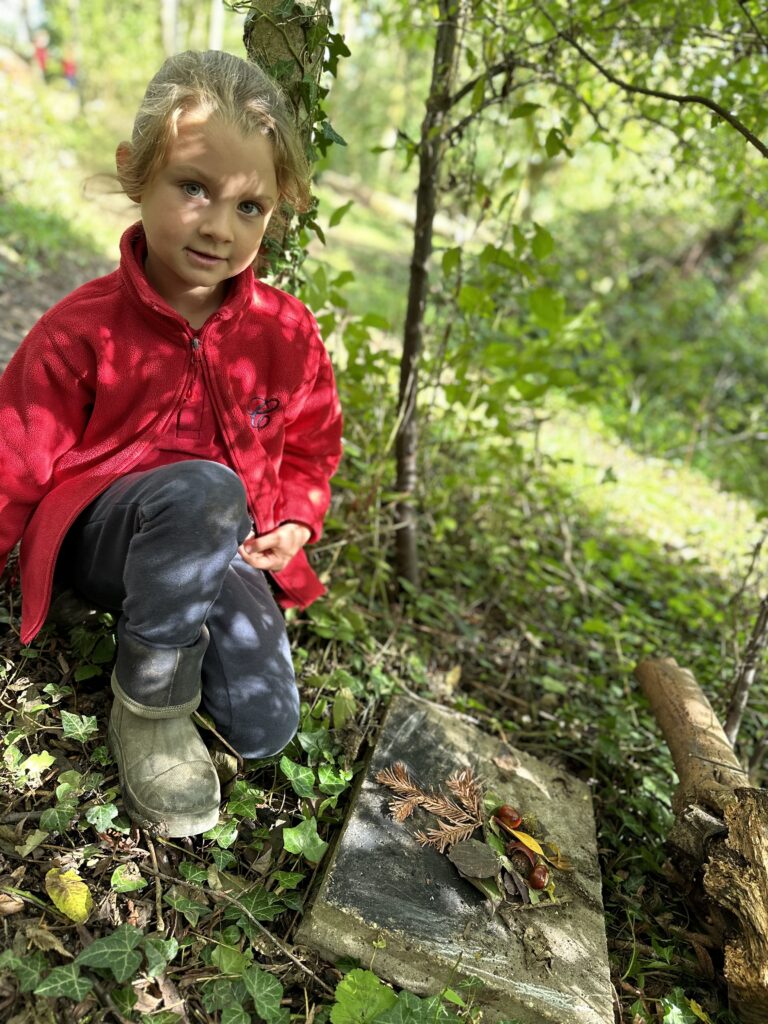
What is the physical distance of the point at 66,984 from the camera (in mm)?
1264

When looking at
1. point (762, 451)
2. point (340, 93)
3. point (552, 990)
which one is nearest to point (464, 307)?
point (552, 990)

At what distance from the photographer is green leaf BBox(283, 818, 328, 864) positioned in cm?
164

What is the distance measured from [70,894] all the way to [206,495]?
816 millimetres

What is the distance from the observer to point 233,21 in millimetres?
20391

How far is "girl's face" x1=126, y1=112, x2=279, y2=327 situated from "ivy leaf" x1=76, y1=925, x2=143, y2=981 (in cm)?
136

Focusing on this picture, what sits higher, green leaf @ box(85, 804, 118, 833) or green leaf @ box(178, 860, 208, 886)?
green leaf @ box(85, 804, 118, 833)

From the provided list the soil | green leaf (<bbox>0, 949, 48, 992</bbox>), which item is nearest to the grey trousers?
green leaf (<bbox>0, 949, 48, 992</bbox>)

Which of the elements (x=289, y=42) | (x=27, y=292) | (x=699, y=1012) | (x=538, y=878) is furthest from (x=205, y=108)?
(x=27, y=292)

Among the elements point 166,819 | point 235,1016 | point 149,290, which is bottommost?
point 235,1016

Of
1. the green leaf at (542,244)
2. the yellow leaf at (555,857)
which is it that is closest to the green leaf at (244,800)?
the yellow leaf at (555,857)

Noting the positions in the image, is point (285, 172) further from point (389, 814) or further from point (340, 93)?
point (340, 93)

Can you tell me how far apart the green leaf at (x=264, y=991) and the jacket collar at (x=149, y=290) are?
1.38 meters

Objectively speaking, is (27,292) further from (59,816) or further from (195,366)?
(59,816)

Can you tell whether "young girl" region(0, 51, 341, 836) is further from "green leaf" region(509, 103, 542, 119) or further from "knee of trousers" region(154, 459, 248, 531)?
"green leaf" region(509, 103, 542, 119)
